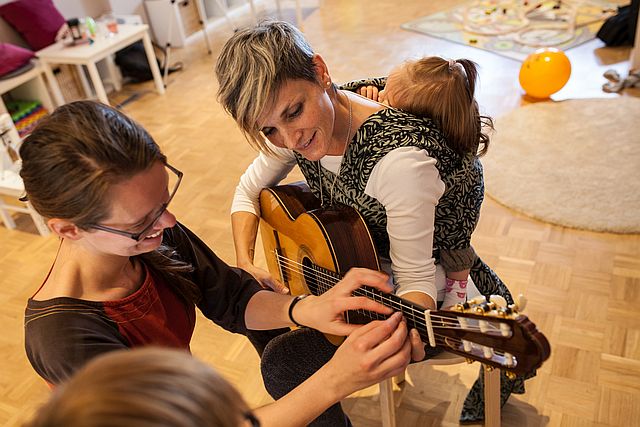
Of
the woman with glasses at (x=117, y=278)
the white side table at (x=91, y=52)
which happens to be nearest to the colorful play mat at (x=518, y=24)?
the white side table at (x=91, y=52)

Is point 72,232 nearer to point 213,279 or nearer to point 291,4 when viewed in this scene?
point 213,279

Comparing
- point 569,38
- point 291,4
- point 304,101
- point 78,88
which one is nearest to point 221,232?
point 304,101

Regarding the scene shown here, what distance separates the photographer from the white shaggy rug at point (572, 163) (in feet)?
9.01

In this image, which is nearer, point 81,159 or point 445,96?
point 81,159

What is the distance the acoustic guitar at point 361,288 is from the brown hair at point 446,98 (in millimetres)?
307

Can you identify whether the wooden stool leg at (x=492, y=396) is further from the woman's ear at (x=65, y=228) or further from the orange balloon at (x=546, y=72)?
the orange balloon at (x=546, y=72)

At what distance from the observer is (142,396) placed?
0.48 m

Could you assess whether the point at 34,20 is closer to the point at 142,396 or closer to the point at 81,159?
the point at 81,159

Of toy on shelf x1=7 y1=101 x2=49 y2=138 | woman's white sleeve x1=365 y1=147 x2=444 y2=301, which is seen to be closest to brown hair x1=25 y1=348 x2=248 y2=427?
woman's white sleeve x1=365 y1=147 x2=444 y2=301

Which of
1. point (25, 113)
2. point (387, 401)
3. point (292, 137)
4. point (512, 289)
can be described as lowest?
point (512, 289)

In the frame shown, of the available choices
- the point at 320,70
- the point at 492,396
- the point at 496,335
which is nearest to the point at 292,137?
the point at 320,70

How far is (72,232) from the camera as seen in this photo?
A: 1123 mm

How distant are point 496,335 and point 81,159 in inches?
29.7

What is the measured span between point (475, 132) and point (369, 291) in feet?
1.65
